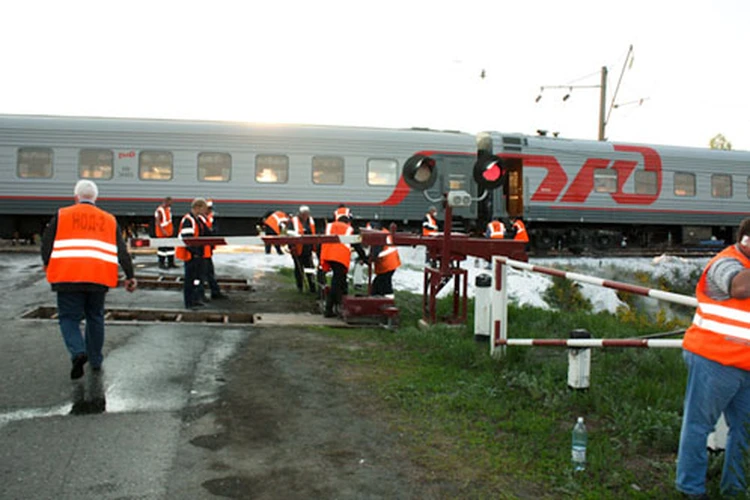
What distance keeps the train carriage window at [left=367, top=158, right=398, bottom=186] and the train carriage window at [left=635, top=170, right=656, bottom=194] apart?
8368mm

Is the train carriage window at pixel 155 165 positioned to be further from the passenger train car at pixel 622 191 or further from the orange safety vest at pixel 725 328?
the orange safety vest at pixel 725 328

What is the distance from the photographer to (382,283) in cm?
958

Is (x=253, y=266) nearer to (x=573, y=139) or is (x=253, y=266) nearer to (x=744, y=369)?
(x=573, y=139)

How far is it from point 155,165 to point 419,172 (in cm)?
1253

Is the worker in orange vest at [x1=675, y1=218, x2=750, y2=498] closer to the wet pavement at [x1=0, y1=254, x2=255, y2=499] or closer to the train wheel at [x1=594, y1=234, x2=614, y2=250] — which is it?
the wet pavement at [x1=0, y1=254, x2=255, y2=499]

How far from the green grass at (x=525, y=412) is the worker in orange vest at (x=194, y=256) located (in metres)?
3.21

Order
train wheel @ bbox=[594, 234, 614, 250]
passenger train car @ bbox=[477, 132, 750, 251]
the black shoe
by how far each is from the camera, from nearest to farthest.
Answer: the black shoe < passenger train car @ bbox=[477, 132, 750, 251] < train wheel @ bbox=[594, 234, 614, 250]

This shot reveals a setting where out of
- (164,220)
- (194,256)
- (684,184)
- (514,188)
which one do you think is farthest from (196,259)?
(684,184)

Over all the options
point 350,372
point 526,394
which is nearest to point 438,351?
point 350,372

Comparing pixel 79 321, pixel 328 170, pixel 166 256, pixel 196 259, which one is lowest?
pixel 79 321

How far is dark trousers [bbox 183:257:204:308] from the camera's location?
9688 mm

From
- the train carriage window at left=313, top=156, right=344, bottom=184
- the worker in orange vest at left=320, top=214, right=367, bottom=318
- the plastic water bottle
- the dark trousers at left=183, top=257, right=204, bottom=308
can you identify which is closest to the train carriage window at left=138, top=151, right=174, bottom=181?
the train carriage window at left=313, top=156, right=344, bottom=184

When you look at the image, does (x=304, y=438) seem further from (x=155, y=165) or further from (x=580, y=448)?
(x=155, y=165)

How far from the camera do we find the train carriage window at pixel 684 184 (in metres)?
22.1
